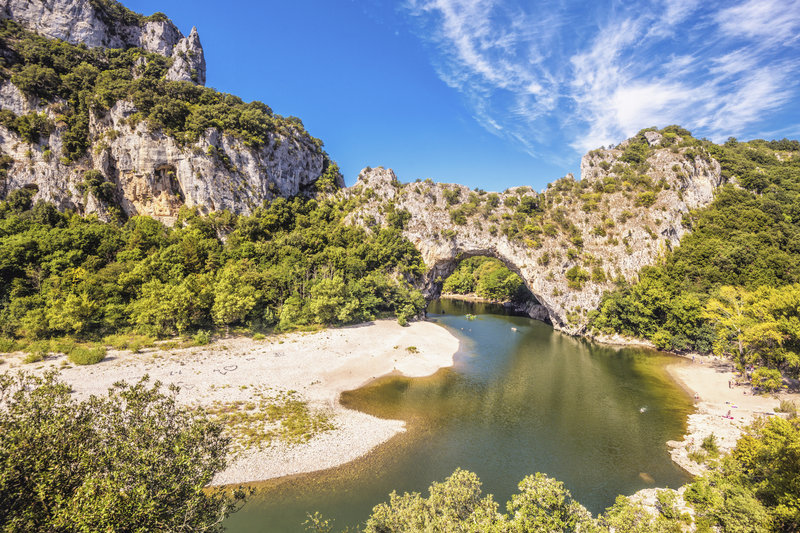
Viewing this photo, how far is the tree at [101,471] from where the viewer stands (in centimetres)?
738

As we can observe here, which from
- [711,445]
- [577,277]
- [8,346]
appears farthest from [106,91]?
[577,277]

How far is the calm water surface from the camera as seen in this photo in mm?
18328

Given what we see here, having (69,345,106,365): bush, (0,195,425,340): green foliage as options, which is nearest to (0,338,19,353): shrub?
(0,195,425,340): green foliage

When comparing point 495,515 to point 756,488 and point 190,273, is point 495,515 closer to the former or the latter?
point 756,488

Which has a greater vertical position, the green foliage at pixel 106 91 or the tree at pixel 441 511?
the green foliage at pixel 106 91

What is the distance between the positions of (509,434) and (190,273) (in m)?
47.6

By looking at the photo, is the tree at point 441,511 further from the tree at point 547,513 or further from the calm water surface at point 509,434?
the calm water surface at point 509,434

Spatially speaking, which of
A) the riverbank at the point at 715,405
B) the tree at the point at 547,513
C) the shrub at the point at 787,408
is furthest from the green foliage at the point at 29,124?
the shrub at the point at 787,408

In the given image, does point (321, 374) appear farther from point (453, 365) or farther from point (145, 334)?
point (145, 334)

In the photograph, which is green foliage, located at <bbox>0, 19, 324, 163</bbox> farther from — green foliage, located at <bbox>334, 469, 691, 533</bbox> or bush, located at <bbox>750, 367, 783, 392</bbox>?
bush, located at <bbox>750, 367, 783, 392</bbox>

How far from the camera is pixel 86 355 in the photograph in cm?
3033

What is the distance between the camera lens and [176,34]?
80.4m

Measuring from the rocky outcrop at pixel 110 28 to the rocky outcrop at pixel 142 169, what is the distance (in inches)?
943

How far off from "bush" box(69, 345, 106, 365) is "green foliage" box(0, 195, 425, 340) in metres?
4.18
